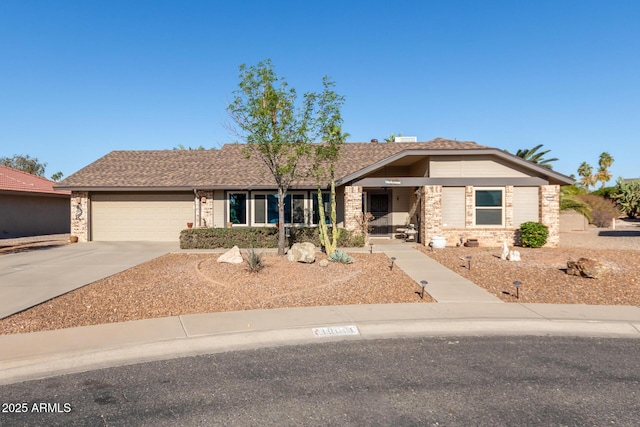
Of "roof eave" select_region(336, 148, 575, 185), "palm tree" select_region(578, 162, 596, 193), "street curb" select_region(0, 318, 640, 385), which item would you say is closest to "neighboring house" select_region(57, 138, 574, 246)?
"roof eave" select_region(336, 148, 575, 185)

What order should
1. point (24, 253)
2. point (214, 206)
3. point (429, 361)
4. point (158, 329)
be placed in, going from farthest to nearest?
1. point (214, 206)
2. point (24, 253)
3. point (158, 329)
4. point (429, 361)

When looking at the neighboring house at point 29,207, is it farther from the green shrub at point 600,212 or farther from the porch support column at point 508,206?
the green shrub at point 600,212

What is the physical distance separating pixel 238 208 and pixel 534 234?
13.6m

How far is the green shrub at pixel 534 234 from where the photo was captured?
1573cm

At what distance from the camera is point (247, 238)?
54.1ft

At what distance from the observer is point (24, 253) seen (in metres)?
14.8

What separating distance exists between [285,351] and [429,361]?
2.02 metres

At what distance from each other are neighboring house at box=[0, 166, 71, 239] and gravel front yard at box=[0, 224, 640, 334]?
16.6 metres

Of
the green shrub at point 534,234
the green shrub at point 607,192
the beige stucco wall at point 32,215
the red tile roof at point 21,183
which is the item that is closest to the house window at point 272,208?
the green shrub at point 534,234

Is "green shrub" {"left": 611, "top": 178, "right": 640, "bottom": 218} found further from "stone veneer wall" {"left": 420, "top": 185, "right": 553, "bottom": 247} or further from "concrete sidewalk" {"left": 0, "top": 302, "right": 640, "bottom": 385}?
"concrete sidewalk" {"left": 0, "top": 302, "right": 640, "bottom": 385}

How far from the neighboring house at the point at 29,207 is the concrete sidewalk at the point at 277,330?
843 inches

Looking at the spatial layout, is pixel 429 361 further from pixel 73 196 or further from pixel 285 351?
pixel 73 196

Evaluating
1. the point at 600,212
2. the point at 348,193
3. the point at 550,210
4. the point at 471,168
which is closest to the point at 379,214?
the point at 348,193

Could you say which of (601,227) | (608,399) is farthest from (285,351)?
(601,227)
